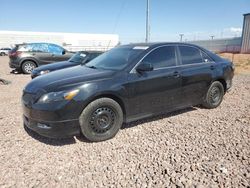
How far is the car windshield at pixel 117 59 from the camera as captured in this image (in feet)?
12.6

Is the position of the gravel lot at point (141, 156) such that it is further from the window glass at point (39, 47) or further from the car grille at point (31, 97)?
the window glass at point (39, 47)

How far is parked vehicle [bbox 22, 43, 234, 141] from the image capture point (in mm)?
3135

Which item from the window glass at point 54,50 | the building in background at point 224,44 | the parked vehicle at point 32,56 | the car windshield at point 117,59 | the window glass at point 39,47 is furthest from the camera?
the building in background at point 224,44

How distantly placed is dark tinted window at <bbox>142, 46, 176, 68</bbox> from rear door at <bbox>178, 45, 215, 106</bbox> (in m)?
0.23

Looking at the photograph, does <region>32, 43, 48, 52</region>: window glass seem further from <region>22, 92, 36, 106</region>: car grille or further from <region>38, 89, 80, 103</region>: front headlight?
<region>38, 89, 80, 103</region>: front headlight

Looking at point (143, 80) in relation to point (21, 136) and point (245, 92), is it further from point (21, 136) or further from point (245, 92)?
point (245, 92)

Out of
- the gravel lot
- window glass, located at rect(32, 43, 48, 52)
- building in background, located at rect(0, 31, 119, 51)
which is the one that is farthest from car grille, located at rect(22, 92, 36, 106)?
building in background, located at rect(0, 31, 119, 51)

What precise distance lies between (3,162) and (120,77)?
2139mm

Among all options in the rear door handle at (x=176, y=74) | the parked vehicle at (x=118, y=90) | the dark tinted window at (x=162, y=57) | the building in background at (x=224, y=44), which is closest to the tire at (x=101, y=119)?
the parked vehicle at (x=118, y=90)

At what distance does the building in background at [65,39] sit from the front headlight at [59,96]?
3741 centimetres

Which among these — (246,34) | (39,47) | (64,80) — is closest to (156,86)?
(64,80)

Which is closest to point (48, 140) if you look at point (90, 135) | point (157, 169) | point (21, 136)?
point (21, 136)

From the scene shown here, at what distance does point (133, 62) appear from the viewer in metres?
3.71

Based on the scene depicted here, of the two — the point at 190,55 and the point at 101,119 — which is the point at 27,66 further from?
the point at 190,55
